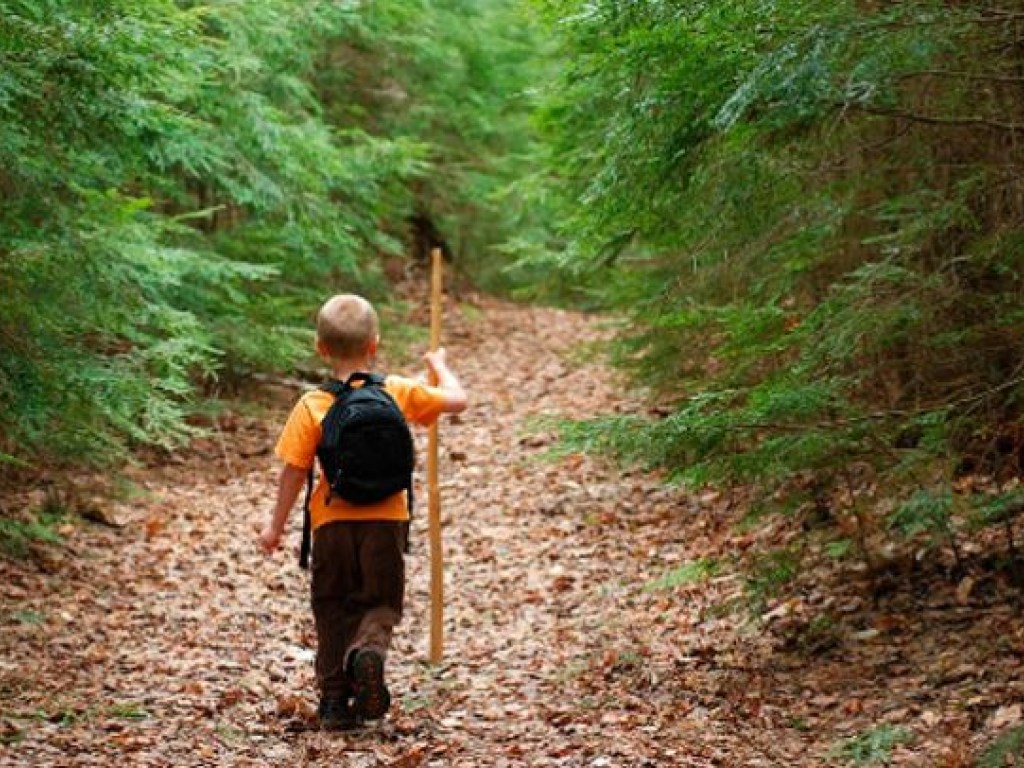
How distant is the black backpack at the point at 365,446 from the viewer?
5797 millimetres

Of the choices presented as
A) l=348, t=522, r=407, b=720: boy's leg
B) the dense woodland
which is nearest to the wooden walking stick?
the dense woodland

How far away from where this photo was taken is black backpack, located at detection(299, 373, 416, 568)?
5797mm

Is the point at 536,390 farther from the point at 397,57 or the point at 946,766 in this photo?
the point at 946,766

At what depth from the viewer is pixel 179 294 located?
13211mm

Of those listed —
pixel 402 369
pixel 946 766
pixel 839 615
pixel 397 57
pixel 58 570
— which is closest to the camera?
pixel 946 766

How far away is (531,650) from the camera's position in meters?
7.97

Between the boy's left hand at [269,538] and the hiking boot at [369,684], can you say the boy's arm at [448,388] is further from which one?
the hiking boot at [369,684]

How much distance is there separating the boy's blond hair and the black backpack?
0.53 ft

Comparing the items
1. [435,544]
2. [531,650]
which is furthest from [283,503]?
[531,650]

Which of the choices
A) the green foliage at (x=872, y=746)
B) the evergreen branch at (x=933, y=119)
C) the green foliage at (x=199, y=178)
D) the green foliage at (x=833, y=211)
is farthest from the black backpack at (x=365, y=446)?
the evergreen branch at (x=933, y=119)

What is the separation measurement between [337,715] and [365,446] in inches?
51.7

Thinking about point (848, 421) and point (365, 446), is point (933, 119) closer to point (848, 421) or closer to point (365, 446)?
point (848, 421)

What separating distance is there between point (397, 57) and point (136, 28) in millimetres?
15508

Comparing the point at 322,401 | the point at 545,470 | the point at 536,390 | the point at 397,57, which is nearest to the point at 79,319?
the point at 322,401
